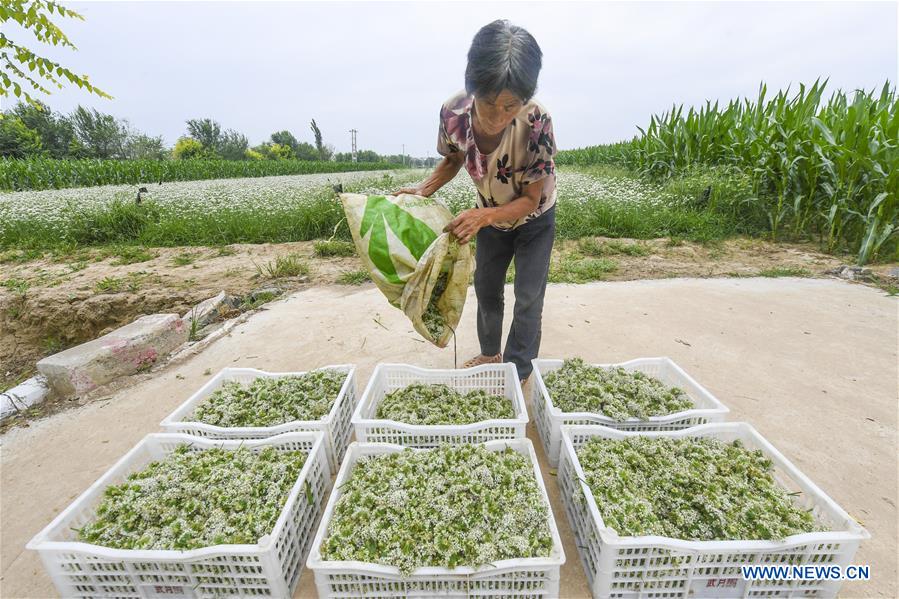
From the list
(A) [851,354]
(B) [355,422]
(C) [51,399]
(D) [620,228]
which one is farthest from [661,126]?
(C) [51,399]

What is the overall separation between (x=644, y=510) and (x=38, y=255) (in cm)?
780

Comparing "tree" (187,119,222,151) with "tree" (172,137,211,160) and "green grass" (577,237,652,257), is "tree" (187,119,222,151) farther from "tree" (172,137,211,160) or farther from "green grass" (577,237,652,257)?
"green grass" (577,237,652,257)

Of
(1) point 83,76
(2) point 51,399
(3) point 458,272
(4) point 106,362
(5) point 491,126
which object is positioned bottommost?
(2) point 51,399

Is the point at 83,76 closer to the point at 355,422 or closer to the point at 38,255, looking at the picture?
the point at 355,422

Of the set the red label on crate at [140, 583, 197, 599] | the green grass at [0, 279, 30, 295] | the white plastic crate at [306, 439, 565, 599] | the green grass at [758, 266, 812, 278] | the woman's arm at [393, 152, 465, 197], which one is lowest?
the red label on crate at [140, 583, 197, 599]

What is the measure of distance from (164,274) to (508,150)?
470cm

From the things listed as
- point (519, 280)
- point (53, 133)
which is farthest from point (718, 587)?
point (53, 133)

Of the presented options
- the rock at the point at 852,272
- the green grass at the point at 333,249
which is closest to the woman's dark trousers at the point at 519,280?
the green grass at the point at 333,249

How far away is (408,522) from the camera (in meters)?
1.30

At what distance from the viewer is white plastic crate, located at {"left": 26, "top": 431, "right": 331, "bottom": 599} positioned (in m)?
1.22

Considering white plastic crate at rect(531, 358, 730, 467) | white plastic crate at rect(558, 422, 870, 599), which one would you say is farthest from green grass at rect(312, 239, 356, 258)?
white plastic crate at rect(558, 422, 870, 599)

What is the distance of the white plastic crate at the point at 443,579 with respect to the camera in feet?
3.85

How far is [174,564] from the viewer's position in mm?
1245

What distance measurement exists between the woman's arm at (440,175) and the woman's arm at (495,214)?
395 millimetres
